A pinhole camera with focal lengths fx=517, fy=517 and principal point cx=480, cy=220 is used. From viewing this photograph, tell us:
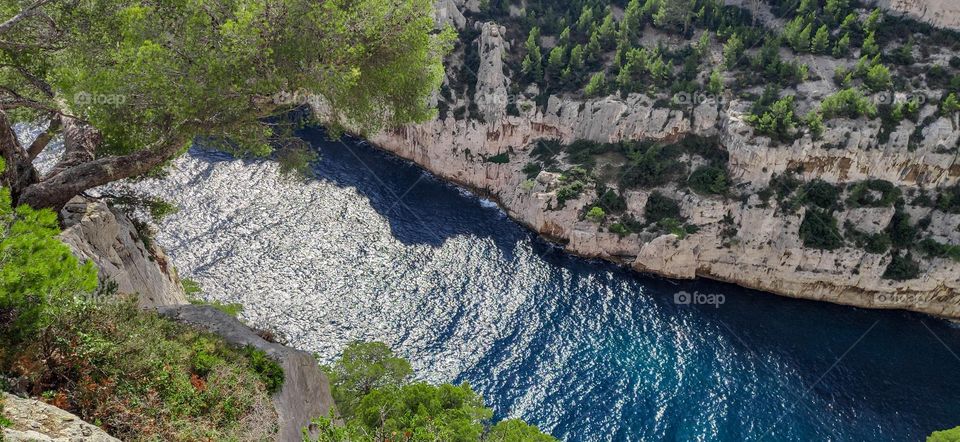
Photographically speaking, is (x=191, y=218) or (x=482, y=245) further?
(x=482, y=245)

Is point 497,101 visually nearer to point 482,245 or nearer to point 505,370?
point 482,245

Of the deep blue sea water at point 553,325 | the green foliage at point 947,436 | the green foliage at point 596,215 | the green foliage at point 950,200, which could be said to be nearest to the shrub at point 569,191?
the green foliage at point 596,215

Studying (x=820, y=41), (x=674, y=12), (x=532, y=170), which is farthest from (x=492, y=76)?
(x=820, y=41)

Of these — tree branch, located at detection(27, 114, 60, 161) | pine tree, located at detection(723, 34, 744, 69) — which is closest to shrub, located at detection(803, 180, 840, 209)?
pine tree, located at detection(723, 34, 744, 69)

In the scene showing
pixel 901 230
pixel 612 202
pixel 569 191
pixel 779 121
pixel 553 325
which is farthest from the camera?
pixel 569 191

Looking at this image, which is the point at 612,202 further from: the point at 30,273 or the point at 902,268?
the point at 30,273

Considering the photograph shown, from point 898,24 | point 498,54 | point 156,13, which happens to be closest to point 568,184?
point 498,54
